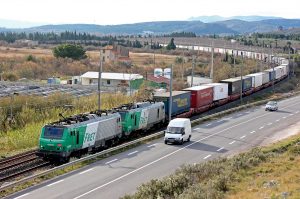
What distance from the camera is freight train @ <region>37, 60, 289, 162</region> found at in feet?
98.1

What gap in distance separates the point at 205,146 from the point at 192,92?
1840 centimetres

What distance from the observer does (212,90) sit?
61.5m

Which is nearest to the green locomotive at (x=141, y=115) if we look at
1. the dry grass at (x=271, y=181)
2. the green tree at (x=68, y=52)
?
the dry grass at (x=271, y=181)

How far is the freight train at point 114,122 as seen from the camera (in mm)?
29891

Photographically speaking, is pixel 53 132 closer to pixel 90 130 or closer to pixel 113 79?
pixel 90 130

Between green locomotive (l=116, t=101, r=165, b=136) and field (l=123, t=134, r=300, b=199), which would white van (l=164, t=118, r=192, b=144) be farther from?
field (l=123, t=134, r=300, b=199)

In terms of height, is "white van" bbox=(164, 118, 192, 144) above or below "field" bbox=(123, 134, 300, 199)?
below

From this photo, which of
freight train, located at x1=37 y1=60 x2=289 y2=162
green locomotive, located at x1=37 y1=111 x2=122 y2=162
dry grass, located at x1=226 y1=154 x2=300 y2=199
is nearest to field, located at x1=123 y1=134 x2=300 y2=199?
dry grass, located at x1=226 y1=154 x2=300 y2=199

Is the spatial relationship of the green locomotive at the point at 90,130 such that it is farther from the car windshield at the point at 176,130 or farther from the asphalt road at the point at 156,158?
the car windshield at the point at 176,130

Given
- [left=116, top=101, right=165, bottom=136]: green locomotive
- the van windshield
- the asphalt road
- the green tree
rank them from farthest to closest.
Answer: the green tree
[left=116, top=101, right=165, bottom=136]: green locomotive
the van windshield
the asphalt road

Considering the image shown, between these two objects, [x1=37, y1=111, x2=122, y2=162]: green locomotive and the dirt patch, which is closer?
[x1=37, y1=111, x2=122, y2=162]: green locomotive

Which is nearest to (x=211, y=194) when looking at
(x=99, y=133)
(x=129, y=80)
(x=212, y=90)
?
(x=99, y=133)

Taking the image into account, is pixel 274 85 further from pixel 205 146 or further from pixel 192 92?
pixel 205 146

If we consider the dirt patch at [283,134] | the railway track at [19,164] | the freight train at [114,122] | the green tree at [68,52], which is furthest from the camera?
the green tree at [68,52]
